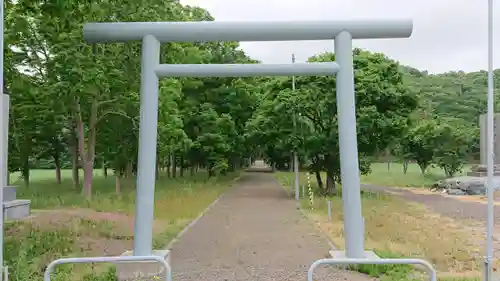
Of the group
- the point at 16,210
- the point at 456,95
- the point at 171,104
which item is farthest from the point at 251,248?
the point at 456,95

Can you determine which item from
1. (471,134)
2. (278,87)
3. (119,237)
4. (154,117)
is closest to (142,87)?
(154,117)

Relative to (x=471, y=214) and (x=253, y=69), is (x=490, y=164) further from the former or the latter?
(x=471, y=214)

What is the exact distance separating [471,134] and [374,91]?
17953 mm

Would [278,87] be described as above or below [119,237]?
above

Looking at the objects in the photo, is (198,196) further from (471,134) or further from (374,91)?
(471,134)

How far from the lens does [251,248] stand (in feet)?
37.5

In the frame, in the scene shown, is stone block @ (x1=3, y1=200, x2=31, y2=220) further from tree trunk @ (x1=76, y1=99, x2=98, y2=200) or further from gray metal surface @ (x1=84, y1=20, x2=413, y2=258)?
gray metal surface @ (x1=84, y1=20, x2=413, y2=258)

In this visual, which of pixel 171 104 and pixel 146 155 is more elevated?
pixel 171 104

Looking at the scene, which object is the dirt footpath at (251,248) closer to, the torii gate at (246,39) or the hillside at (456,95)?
the torii gate at (246,39)

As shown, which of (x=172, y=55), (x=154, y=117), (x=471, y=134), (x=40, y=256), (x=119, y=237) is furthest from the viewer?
(x=471, y=134)

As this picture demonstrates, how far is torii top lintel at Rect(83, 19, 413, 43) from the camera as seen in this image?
8117 mm

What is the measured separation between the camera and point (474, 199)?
25953mm

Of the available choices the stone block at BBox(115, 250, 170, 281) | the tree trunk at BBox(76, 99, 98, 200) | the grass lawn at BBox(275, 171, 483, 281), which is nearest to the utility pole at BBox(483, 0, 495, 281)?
the grass lawn at BBox(275, 171, 483, 281)

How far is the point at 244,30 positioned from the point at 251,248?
5.18 metres
